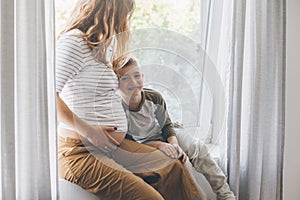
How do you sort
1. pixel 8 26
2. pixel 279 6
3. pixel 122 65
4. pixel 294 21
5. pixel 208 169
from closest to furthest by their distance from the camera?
pixel 8 26 → pixel 122 65 → pixel 208 169 → pixel 279 6 → pixel 294 21

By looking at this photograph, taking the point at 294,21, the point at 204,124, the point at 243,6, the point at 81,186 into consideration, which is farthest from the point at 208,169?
the point at 294,21

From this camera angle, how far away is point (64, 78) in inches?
80.7

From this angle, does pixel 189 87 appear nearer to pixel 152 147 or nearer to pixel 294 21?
pixel 152 147

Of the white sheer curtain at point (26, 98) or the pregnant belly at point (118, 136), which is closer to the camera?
the white sheer curtain at point (26, 98)

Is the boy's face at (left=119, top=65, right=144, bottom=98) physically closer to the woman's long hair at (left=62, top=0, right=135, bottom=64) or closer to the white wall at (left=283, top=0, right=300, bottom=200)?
the woman's long hair at (left=62, top=0, right=135, bottom=64)

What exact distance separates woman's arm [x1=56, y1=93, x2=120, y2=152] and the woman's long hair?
271mm

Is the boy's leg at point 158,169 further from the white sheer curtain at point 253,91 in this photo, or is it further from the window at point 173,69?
the white sheer curtain at point 253,91

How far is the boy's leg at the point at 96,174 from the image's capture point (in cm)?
211

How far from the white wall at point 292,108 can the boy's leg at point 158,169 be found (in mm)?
722

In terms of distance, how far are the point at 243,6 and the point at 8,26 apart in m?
1.18

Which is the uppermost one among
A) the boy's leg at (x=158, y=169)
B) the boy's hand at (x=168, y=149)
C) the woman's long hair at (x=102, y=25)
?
the woman's long hair at (x=102, y=25)

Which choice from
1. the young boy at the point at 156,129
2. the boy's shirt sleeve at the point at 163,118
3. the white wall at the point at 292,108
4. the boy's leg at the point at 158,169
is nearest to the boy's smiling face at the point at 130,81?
the young boy at the point at 156,129

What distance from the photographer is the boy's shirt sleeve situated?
7.54ft

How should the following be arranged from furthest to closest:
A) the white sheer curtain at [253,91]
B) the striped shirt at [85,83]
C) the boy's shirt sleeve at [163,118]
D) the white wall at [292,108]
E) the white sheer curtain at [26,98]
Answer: the white wall at [292,108] → the white sheer curtain at [253,91] → the boy's shirt sleeve at [163,118] → the striped shirt at [85,83] → the white sheer curtain at [26,98]
